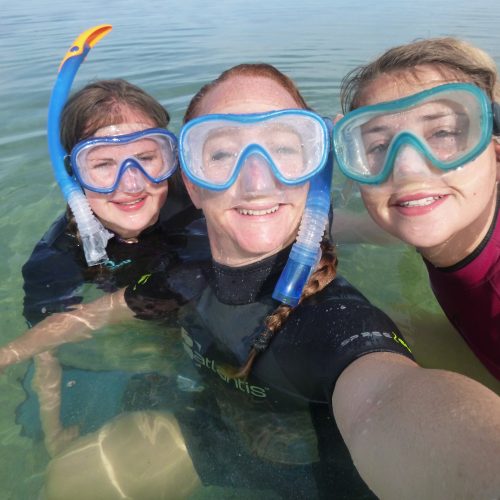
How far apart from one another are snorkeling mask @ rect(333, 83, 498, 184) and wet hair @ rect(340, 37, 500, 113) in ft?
0.79

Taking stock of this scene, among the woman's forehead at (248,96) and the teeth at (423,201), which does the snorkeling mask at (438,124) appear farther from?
the woman's forehead at (248,96)

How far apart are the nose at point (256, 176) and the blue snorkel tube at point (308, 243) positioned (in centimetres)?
26

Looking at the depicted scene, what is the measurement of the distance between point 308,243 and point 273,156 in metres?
0.41

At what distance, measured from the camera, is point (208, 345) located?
8.07 feet

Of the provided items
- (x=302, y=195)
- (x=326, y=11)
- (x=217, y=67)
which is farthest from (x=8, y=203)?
(x=326, y=11)

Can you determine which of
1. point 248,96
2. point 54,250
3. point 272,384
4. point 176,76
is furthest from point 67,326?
point 176,76

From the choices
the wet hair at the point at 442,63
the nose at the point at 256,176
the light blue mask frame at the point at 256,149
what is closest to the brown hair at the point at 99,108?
the light blue mask frame at the point at 256,149

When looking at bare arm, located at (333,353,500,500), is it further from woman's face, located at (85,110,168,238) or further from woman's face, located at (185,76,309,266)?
woman's face, located at (85,110,168,238)

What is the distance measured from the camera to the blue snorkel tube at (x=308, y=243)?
76.7 inches

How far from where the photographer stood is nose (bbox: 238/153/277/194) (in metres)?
1.90

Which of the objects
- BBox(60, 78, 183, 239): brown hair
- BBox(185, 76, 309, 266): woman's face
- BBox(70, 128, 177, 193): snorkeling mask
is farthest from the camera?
BBox(60, 78, 183, 239): brown hair

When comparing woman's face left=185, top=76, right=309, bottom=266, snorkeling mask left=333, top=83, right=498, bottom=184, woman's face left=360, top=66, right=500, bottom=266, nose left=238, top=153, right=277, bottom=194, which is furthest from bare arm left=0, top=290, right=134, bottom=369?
snorkeling mask left=333, top=83, right=498, bottom=184

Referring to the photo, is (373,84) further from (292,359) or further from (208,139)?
(292,359)

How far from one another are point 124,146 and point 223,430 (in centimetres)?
188
